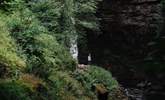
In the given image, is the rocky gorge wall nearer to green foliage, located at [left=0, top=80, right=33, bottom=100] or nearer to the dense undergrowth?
the dense undergrowth

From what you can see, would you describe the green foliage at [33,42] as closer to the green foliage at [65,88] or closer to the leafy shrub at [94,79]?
the green foliage at [65,88]

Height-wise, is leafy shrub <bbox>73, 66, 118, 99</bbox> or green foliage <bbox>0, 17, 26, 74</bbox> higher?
green foliage <bbox>0, 17, 26, 74</bbox>

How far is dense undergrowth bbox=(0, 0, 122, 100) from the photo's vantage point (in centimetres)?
1306

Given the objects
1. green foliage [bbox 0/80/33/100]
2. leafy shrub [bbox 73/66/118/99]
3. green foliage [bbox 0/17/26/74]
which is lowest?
leafy shrub [bbox 73/66/118/99]

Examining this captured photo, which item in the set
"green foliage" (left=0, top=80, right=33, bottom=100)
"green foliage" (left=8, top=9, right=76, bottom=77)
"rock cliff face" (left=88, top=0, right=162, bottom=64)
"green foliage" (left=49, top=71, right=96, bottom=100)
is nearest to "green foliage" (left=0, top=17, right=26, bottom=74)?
"green foliage" (left=8, top=9, right=76, bottom=77)

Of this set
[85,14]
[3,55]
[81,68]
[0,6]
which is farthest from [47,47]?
[85,14]

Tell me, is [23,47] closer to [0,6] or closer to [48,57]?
[48,57]

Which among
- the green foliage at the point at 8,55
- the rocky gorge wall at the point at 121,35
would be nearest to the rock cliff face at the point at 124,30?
the rocky gorge wall at the point at 121,35

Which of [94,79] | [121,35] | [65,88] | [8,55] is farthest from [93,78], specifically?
[121,35]

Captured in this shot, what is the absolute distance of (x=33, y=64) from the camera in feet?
49.9

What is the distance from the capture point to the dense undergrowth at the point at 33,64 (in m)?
13.1

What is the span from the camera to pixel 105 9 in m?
33.0

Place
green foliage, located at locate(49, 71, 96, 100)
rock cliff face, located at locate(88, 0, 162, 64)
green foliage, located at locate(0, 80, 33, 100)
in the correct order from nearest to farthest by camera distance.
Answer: green foliage, located at locate(0, 80, 33, 100) < green foliage, located at locate(49, 71, 96, 100) < rock cliff face, located at locate(88, 0, 162, 64)

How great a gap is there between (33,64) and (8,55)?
1.67 m
